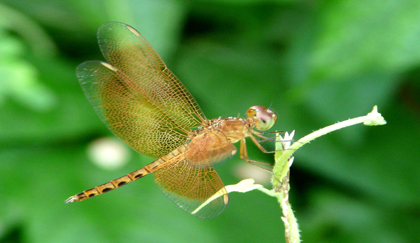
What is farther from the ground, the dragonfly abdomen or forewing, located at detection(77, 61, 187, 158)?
forewing, located at detection(77, 61, 187, 158)

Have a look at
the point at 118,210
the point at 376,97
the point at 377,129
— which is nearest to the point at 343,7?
the point at 376,97

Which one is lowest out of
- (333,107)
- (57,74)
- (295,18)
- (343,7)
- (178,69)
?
(333,107)

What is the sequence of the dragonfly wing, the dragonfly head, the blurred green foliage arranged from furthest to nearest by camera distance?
the blurred green foliage < the dragonfly head < the dragonfly wing

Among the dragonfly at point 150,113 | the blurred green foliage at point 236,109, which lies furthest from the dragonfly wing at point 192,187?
the blurred green foliage at point 236,109

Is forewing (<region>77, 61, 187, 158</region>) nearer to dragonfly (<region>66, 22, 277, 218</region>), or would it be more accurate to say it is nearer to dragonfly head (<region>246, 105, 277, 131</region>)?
dragonfly (<region>66, 22, 277, 218</region>)

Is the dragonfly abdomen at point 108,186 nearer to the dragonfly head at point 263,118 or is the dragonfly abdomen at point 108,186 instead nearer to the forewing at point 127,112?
the forewing at point 127,112

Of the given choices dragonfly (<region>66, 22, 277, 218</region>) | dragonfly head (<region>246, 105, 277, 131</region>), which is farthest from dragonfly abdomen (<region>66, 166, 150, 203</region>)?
dragonfly head (<region>246, 105, 277, 131</region>)

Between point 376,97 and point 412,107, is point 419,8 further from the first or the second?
point 412,107
